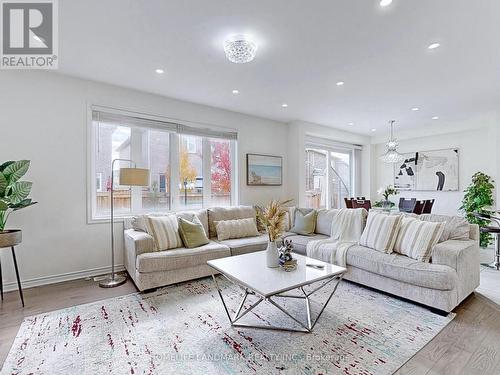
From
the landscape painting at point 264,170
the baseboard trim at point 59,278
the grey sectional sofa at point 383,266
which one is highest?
the landscape painting at point 264,170

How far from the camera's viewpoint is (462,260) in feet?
8.34

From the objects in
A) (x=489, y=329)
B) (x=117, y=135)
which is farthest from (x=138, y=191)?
(x=489, y=329)

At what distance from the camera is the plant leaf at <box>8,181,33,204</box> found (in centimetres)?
261

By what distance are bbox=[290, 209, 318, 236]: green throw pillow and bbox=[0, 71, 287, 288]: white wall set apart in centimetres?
275

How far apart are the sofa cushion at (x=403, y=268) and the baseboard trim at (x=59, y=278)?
328cm

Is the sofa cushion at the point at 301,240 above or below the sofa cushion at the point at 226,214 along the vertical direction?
below

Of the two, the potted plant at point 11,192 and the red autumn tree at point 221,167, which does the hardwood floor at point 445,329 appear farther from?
the red autumn tree at point 221,167

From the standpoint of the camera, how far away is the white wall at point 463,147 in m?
4.86

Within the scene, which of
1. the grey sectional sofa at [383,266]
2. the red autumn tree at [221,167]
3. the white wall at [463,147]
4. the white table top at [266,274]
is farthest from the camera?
the white wall at [463,147]

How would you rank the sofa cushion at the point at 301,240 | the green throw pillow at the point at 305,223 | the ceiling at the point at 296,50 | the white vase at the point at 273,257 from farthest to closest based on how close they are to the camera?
the green throw pillow at the point at 305,223 → the sofa cushion at the point at 301,240 → the white vase at the point at 273,257 → the ceiling at the point at 296,50

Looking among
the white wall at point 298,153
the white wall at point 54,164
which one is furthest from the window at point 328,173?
the white wall at point 54,164

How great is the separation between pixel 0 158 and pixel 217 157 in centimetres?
293

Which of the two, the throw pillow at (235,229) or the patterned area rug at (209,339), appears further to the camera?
the throw pillow at (235,229)

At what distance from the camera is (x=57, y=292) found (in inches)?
116
